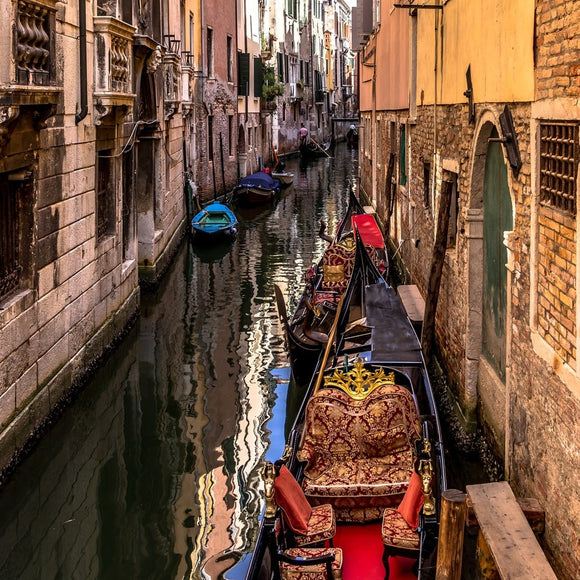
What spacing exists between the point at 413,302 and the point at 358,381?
402 cm

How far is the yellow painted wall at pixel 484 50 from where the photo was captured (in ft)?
14.7

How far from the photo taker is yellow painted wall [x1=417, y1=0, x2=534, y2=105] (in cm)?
447

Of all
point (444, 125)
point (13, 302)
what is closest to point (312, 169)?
point (444, 125)

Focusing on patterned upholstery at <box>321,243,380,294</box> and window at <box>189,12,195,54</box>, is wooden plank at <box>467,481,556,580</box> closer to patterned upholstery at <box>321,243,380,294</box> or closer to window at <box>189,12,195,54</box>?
patterned upholstery at <box>321,243,380,294</box>

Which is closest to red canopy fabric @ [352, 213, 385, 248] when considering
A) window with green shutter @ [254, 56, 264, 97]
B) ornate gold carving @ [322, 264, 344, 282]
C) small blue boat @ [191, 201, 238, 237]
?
ornate gold carving @ [322, 264, 344, 282]

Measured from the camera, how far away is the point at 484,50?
5.57 metres

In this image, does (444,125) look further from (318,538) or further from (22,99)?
(318,538)

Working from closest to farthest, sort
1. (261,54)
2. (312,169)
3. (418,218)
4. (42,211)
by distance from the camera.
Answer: (42,211)
(418,218)
(261,54)
(312,169)

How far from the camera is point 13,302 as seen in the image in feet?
18.1

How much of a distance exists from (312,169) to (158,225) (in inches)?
840

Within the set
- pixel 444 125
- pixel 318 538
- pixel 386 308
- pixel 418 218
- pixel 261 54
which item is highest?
pixel 261 54

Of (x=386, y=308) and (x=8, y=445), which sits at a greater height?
(x=386, y=308)

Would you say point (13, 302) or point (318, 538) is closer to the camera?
point (318, 538)

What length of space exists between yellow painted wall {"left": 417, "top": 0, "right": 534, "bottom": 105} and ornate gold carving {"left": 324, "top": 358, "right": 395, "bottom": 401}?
66.1 inches
